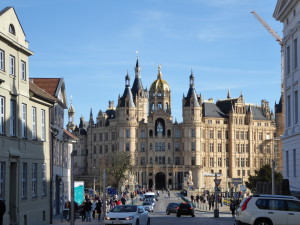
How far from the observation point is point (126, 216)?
106 ft

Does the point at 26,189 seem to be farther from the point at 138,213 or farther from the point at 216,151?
the point at 216,151

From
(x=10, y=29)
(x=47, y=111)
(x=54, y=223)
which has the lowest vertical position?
(x=54, y=223)

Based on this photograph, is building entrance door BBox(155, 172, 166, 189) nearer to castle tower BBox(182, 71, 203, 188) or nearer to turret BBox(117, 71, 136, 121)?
castle tower BBox(182, 71, 203, 188)

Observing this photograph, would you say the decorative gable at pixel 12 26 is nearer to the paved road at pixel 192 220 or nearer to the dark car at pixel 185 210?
the paved road at pixel 192 220

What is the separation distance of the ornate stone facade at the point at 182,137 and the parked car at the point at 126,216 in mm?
124206

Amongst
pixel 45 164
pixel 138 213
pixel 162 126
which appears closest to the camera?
pixel 138 213

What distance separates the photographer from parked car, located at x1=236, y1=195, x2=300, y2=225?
85.6 ft

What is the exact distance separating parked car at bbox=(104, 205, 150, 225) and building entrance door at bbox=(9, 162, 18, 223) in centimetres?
422

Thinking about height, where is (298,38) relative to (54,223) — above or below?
above

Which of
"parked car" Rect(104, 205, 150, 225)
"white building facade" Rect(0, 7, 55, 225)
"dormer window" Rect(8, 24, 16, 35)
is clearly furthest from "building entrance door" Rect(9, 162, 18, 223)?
"dormer window" Rect(8, 24, 16, 35)

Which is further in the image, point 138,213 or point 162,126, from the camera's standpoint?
point 162,126

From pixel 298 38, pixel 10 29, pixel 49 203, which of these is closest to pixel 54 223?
pixel 49 203

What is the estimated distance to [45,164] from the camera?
130ft

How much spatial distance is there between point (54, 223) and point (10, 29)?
1269 centimetres
